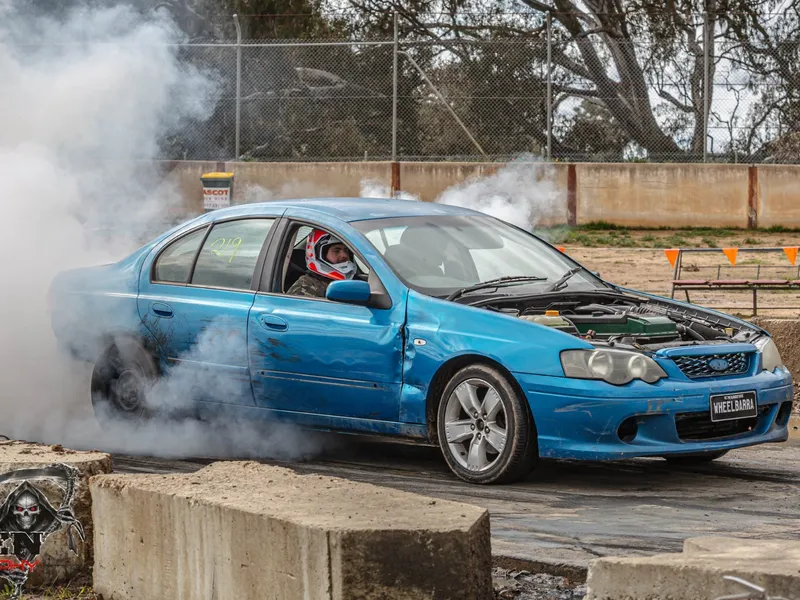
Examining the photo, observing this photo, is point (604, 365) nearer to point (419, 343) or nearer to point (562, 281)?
point (419, 343)

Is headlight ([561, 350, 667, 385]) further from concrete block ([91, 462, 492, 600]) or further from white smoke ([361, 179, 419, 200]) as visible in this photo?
white smoke ([361, 179, 419, 200])

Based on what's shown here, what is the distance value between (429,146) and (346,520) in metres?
16.0

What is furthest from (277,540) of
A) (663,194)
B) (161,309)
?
(663,194)

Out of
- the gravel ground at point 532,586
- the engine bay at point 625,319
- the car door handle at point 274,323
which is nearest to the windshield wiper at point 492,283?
the engine bay at point 625,319

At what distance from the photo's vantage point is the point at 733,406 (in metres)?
6.63

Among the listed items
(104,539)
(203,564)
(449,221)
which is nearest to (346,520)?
(203,564)

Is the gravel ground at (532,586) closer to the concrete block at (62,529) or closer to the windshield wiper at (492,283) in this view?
the concrete block at (62,529)

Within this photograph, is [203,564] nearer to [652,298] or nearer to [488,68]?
[652,298]

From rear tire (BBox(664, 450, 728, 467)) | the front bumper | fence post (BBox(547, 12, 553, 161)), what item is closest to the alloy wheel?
the front bumper

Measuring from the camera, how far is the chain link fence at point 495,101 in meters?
19.3

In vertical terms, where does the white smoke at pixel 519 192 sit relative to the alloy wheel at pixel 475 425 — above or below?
above

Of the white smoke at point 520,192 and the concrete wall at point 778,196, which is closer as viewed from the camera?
the concrete wall at point 778,196

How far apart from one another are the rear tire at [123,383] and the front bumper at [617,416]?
8.11 feet

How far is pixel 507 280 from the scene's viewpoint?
24.1ft
